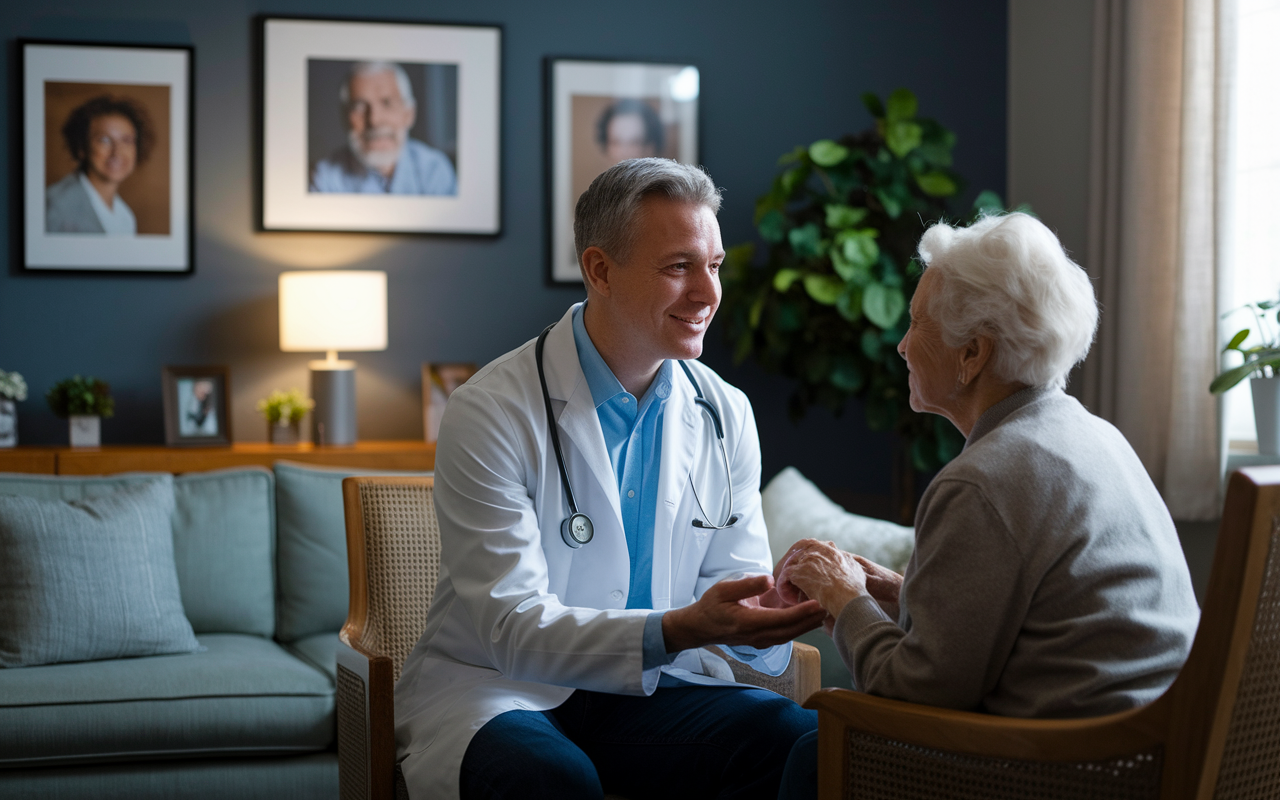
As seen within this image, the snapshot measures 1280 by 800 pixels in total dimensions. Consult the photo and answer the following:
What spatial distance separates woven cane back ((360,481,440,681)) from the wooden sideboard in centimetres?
148

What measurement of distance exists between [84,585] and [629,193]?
1.84m

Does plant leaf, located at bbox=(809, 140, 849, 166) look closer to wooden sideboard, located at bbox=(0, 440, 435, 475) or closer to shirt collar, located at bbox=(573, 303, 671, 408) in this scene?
wooden sideboard, located at bbox=(0, 440, 435, 475)

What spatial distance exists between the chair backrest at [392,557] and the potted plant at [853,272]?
5.78 feet

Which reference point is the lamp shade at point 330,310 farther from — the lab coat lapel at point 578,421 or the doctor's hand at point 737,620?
the doctor's hand at point 737,620

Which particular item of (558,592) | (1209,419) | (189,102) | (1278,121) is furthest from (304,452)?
(1278,121)

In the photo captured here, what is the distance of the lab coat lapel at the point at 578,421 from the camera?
169 cm

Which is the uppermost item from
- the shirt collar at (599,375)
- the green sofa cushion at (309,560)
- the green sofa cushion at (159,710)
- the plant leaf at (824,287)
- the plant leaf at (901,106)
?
the plant leaf at (901,106)

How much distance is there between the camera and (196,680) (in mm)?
2547

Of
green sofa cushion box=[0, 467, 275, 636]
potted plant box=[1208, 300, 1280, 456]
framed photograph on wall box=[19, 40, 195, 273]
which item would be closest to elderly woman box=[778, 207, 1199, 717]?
potted plant box=[1208, 300, 1280, 456]

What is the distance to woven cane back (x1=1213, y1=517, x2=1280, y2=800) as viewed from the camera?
110cm

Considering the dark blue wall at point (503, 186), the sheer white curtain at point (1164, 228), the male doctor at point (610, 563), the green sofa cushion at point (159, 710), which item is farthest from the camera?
the dark blue wall at point (503, 186)

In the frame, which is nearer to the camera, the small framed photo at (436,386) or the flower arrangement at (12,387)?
the flower arrangement at (12,387)

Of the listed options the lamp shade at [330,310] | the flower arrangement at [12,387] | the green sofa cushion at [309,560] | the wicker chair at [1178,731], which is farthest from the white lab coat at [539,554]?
the flower arrangement at [12,387]

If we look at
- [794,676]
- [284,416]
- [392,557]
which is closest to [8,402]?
[284,416]
